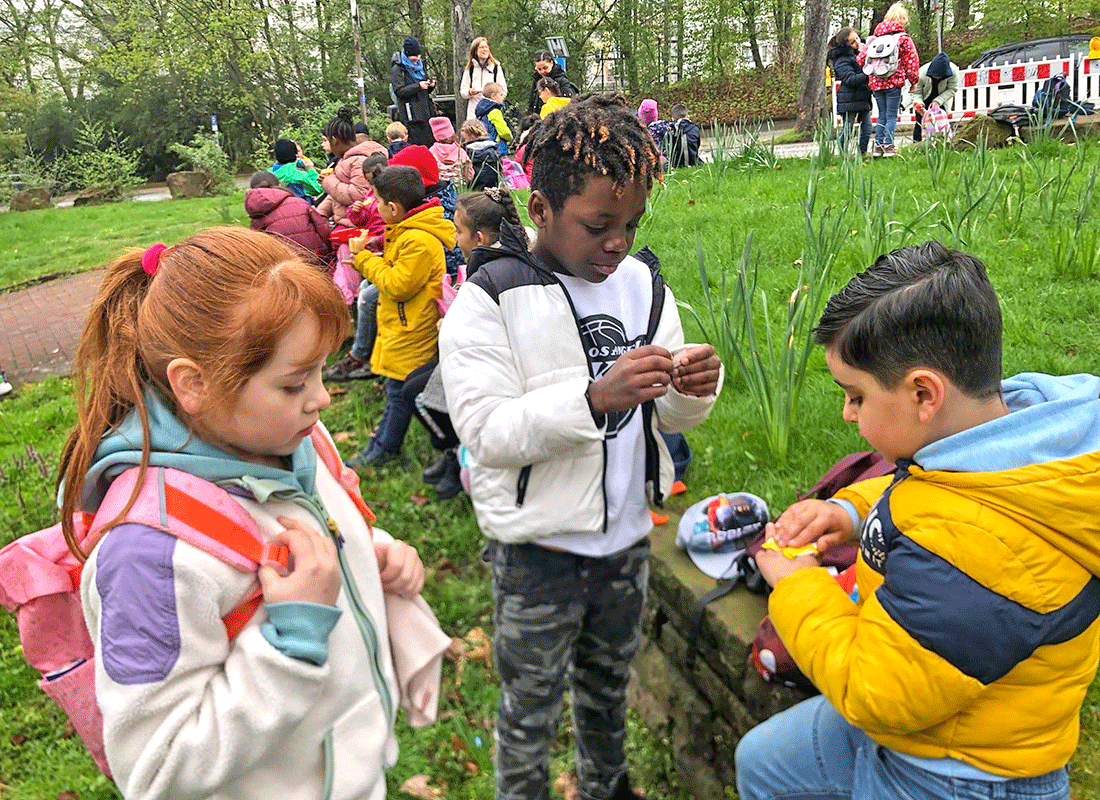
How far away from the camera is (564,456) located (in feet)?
5.25

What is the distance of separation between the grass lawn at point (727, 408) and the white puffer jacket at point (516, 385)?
0.90 meters

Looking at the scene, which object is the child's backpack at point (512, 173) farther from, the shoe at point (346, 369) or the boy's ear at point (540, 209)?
the boy's ear at point (540, 209)

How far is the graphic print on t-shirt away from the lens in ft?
5.58

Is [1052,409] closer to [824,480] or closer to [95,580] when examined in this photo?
[824,480]

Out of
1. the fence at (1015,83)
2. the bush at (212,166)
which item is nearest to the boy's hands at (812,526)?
the fence at (1015,83)

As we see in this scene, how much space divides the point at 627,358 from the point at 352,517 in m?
0.57

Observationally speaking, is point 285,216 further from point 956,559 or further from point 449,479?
point 956,559

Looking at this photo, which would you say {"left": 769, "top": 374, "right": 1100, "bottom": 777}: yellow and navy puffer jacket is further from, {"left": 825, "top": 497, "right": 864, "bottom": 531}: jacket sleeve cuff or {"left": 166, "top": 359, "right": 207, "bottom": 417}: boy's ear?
{"left": 166, "top": 359, "right": 207, "bottom": 417}: boy's ear

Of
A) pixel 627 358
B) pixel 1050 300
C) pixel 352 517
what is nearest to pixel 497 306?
pixel 627 358

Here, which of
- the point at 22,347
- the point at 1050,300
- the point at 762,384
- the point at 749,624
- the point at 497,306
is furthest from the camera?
the point at 22,347

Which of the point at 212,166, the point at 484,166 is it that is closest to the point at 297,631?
the point at 484,166

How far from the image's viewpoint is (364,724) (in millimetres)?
1210

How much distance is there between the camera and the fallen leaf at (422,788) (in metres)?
2.39

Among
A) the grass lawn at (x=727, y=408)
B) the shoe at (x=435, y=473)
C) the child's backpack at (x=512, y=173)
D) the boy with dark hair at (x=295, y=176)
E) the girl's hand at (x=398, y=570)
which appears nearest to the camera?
the girl's hand at (x=398, y=570)
